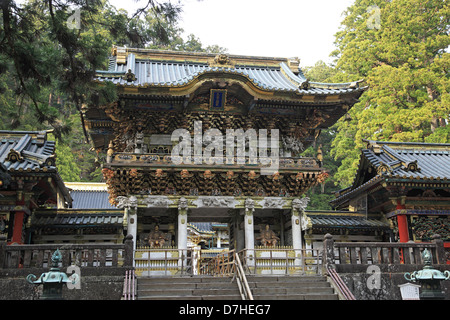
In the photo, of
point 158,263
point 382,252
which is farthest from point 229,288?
point 382,252

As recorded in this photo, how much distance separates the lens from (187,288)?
11.4 metres

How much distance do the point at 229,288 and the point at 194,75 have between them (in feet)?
25.1

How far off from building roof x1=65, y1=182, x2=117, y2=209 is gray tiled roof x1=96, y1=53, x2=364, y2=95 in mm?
10337

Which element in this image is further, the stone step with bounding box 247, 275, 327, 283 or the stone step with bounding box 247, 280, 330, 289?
the stone step with bounding box 247, 275, 327, 283

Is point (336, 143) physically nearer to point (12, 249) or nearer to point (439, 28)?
point (439, 28)

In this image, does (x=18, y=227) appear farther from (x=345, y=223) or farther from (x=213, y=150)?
(x=345, y=223)

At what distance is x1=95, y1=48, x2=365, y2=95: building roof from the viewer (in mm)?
16781

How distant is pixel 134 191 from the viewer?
16062 mm

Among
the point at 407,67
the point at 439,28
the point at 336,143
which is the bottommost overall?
the point at 336,143

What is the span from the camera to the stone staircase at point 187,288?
35.4 feet

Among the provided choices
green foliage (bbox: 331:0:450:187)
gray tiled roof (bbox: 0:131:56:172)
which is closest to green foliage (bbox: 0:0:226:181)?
gray tiled roof (bbox: 0:131:56:172)

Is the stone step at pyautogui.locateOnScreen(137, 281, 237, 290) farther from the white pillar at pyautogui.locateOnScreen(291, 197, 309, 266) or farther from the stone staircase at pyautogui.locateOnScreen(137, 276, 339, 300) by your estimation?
the white pillar at pyautogui.locateOnScreen(291, 197, 309, 266)

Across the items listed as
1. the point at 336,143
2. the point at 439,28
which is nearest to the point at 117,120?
the point at 336,143

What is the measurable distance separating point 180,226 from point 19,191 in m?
5.50
